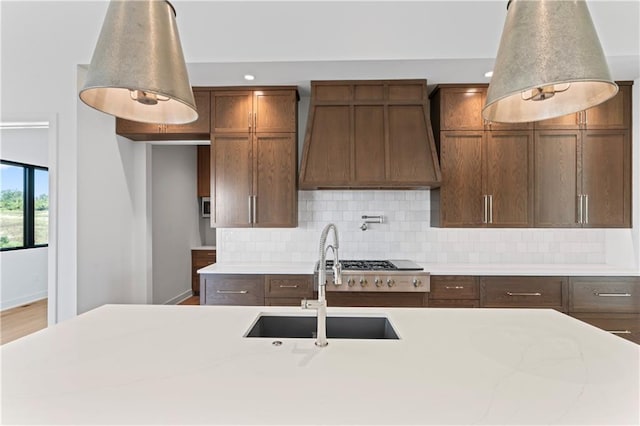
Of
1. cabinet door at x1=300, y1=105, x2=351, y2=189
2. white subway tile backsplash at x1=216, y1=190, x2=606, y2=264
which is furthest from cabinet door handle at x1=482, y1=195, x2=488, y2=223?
cabinet door at x1=300, y1=105, x2=351, y2=189

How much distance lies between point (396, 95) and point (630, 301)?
260 cm

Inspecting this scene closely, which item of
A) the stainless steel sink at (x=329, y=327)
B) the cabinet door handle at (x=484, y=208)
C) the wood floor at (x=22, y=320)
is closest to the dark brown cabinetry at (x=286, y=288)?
the stainless steel sink at (x=329, y=327)

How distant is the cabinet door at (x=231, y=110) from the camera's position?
10.6ft

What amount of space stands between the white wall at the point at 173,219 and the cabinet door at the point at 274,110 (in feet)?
5.75

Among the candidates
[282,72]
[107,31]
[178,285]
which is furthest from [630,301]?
[178,285]

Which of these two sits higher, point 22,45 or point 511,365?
point 22,45

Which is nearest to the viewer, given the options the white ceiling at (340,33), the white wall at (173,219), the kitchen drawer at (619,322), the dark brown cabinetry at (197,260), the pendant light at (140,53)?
the pendant light at (140,53)

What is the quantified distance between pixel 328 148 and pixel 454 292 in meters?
1.65

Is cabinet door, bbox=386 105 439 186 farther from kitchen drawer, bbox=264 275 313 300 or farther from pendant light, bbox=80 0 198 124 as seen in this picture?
pendant light, bbox=80 0 198 124

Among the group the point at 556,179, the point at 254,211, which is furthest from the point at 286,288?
the point at 556,179

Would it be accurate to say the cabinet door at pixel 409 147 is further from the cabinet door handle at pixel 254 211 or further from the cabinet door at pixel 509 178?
the cabinet door handle at pixel 254 211

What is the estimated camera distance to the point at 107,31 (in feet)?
3.21

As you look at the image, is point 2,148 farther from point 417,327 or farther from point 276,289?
point 417,327

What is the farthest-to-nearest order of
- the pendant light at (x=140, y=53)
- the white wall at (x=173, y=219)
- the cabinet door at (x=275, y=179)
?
the white wall at (x=173, y=219) → the cabinet door at (x=275, y=179) → the pendant light at (x=140, y=53)
